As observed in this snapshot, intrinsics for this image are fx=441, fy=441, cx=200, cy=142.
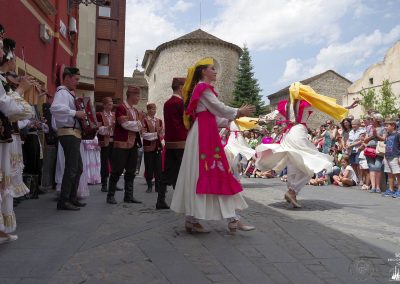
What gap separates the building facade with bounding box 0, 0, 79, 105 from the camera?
911cm

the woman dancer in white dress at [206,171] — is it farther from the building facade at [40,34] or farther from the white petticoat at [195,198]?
the building facade at [40,34]

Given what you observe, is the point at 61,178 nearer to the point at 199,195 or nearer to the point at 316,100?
the point at 199,195

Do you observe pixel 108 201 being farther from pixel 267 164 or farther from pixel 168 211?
pixel 267 164

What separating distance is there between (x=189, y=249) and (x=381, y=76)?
46.6 m

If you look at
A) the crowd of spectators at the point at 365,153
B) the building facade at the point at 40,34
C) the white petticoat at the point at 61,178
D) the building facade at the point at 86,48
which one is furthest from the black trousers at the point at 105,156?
the building facade at the point at 86,48

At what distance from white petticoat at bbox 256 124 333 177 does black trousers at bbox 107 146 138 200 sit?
2.28m

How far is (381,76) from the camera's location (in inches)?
1817

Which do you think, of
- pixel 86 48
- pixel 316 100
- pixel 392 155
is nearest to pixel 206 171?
pixel 316 100

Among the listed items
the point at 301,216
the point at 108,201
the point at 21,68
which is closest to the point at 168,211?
the point at 108,201

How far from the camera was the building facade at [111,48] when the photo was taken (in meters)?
30.4

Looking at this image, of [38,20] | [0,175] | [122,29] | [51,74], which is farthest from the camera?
[122,29]

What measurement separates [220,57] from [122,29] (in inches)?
975

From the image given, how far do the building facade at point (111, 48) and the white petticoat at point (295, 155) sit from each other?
23.6m

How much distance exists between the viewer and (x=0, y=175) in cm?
447
